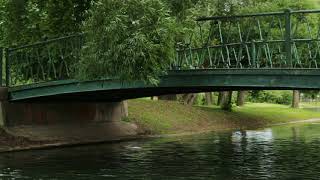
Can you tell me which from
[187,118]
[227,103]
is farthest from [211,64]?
[227,103]

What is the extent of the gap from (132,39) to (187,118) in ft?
74.4

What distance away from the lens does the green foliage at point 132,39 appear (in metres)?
21.1

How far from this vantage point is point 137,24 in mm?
21281

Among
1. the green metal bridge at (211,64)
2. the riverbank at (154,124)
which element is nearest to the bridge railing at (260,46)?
the green metal bridge at (211,64)

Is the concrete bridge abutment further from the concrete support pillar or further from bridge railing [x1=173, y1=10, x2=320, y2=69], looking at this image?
bridge railing [x1=173, y1=10, x2=320, y2=69]

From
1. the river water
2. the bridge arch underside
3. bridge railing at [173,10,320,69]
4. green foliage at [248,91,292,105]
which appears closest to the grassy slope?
the river water

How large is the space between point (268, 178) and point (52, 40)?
42.9 feet

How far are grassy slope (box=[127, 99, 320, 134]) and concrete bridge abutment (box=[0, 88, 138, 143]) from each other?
1.52 m

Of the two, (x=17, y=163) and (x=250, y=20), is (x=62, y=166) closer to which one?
(x=17, y=163)

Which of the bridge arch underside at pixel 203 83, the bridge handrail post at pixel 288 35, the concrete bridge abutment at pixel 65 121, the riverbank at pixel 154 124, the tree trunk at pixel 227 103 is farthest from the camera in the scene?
the tree trunk at pixel 227 103

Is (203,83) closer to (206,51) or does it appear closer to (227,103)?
(206,51)

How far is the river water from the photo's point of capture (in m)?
20.8

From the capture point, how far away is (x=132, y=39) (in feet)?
68.8

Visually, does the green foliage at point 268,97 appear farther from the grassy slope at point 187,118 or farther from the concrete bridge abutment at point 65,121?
the concrete bridge abutment at point 65,121
